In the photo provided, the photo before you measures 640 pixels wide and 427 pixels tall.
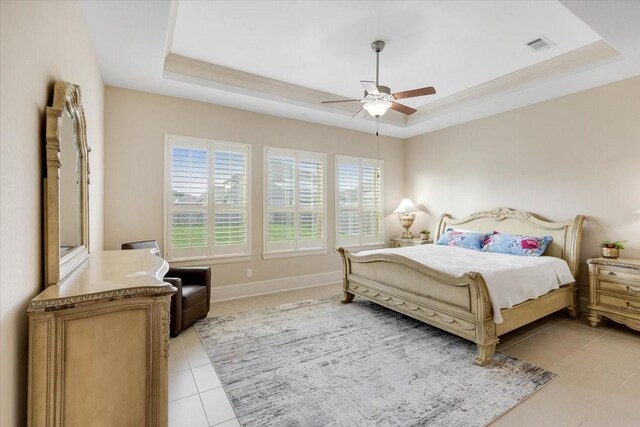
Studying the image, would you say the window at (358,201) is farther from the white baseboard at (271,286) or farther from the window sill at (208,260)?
the window sill at (208,260)

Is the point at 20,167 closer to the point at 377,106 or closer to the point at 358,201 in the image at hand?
the point at 377,106

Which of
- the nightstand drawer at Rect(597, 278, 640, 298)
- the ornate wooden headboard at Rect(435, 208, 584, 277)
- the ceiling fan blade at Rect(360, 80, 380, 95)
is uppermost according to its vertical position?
the ceiling fan blade at Rect(360, 80, 380, 95)

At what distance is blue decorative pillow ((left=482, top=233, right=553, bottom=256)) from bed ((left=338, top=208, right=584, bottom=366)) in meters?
0.22

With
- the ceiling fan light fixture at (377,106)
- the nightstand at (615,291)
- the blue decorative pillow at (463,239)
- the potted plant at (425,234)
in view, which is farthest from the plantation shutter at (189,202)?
the nightstand at (615,291)

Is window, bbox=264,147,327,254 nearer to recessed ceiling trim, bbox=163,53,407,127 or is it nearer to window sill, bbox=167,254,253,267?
window sill, bbox=167,254,253,267

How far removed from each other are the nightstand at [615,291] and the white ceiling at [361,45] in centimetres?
214

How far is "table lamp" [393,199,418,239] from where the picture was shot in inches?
235

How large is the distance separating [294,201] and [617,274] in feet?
13.6

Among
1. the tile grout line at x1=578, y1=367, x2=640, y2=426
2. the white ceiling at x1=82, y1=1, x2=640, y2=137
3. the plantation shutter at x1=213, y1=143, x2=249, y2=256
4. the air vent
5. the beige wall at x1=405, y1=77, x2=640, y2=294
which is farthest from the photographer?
the plantation shutter at x1=213, y1=143, x2=249, y2=256

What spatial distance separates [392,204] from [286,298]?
10.1 ft

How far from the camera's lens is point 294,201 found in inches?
200

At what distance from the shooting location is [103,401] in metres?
1.40

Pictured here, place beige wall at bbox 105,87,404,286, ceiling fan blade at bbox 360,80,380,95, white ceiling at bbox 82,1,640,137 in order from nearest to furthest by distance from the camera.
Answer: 1. white ceiling at bbox 82,1,640,137
2. ceiling fan blade at bbox 360,80,380,95
3. beige wall at bbox 105,87,404,286

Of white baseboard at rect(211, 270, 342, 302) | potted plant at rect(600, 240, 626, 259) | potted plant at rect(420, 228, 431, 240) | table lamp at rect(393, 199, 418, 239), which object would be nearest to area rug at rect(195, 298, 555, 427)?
white baseboard at rect(211, 270, 342, 302)
